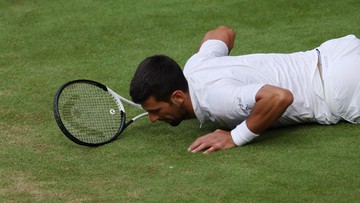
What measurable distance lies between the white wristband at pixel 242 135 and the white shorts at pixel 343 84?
0.76 m

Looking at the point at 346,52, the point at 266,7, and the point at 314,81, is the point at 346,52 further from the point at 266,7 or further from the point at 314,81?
A: the point at 266,7

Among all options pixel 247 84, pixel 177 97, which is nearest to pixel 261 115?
pixel 247 84

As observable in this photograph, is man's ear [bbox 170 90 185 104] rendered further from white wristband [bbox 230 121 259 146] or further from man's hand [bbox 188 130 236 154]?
white wristband [bbox 230 121 259 146]

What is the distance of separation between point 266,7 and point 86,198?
482cm

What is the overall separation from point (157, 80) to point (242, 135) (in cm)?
73

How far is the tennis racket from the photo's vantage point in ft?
23.1

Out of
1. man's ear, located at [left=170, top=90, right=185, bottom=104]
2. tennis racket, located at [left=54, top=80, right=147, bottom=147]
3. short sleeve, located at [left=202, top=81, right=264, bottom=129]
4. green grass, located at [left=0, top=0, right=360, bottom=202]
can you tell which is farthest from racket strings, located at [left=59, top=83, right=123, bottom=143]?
short sleeve, located at [left=202, top=81, right=264, bottom=129]

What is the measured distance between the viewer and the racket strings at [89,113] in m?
7.06

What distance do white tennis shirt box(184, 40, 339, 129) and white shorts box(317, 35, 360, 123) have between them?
0.19ft

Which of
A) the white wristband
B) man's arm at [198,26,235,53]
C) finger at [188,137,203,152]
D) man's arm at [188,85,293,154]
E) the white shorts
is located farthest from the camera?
man's arm at [198,26,235,53]

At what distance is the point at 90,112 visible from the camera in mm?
7246

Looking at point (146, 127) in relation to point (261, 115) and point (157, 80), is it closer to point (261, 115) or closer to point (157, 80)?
point (157, 80)

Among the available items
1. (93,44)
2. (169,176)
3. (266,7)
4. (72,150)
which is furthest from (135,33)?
(169,176)

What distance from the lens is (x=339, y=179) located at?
5.98 m
